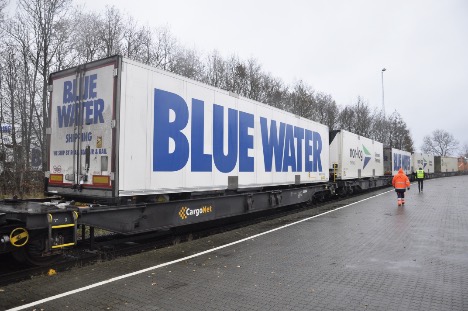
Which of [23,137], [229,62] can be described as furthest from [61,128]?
[229,62]

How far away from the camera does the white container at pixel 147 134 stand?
6621 mm

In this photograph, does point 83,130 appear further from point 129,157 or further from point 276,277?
point 276,277

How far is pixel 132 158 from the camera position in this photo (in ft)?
22.1

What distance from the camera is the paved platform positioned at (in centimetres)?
455

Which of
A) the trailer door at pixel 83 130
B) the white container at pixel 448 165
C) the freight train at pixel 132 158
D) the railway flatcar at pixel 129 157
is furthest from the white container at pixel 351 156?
the white container at pixel 448 165

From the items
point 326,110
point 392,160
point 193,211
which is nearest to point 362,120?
point 326,110

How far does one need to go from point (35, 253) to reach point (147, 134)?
287 cm

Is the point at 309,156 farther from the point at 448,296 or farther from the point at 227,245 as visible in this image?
the point at 448,296

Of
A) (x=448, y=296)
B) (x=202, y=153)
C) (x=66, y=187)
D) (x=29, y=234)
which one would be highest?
(x=202, y=153)

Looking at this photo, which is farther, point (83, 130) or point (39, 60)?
point (39, 60)

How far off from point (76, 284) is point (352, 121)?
65.1 meters

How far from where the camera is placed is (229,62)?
40.3 meters

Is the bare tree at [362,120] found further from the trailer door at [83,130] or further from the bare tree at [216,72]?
the trailer door at [83,130]

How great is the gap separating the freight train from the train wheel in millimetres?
19
